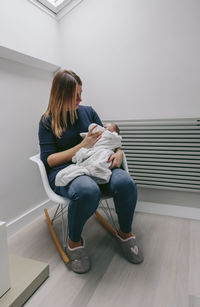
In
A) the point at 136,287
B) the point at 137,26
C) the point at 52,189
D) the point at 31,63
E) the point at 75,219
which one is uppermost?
the point at 137,26

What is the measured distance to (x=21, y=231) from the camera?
1598 millimetres

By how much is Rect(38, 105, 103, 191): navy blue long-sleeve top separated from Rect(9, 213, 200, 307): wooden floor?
446 millimetres

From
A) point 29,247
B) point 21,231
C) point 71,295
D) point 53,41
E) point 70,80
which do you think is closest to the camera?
point 71,295

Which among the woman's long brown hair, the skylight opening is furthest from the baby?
the skylight opening

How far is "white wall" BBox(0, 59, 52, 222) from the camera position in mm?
1519

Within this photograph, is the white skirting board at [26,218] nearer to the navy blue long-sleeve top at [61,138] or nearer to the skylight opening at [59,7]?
the navy blue long-sleeve top at [61,138]

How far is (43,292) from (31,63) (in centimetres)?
150

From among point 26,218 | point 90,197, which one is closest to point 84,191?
point 90,197

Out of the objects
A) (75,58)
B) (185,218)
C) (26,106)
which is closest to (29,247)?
(26,106)

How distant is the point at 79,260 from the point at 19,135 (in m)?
0.96

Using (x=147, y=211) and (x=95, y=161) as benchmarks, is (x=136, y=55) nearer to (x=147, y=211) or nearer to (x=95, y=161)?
(x=95, y=161)

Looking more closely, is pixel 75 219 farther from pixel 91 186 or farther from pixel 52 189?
pixel 52 189

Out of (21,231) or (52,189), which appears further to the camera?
(21,231)

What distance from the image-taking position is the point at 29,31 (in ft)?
5.22
